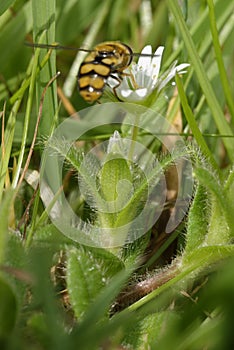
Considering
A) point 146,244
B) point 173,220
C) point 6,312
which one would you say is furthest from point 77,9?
point 6,312

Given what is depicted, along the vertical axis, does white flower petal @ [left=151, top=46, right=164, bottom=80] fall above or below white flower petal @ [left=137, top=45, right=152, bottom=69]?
above

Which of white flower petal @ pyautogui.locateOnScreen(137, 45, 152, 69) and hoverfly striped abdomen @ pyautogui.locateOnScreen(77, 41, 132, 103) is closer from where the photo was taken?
hoverfly striped abdomen @ pyautogui.locateOnScreen(77, 41, 132, 103)

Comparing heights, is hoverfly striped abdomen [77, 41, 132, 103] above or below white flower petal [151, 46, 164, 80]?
below

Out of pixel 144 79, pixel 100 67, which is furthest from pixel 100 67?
pixel 144 79

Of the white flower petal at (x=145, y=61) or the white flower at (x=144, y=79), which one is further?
the white flower petal at (x=145, y=61)

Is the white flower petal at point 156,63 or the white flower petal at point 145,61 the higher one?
the white flower petal at point 156,63

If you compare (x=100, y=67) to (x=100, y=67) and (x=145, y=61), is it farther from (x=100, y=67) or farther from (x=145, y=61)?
(x=145, y=61)

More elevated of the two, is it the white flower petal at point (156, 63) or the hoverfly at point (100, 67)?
the white flower petal at point (156, 63)
